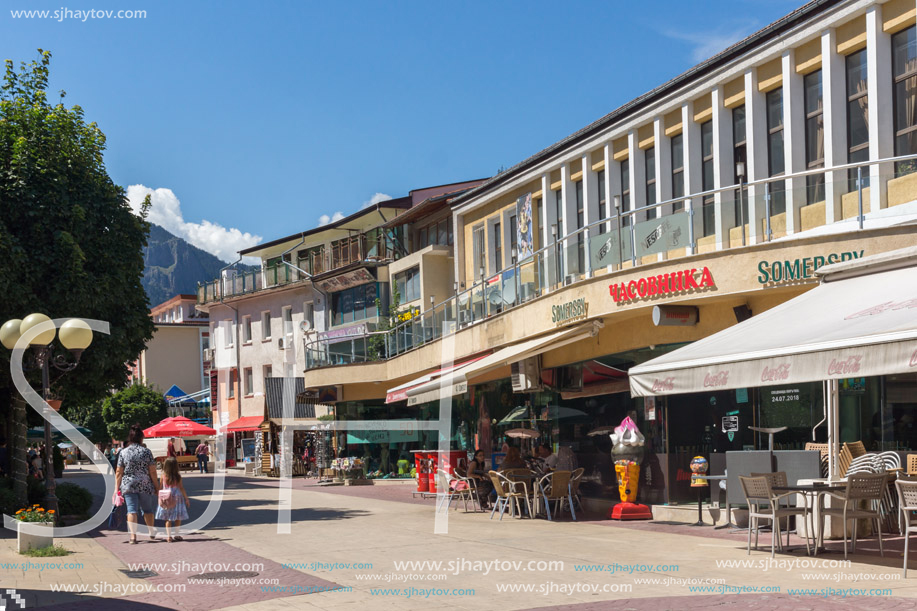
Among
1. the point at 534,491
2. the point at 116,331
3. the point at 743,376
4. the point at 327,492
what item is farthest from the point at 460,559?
the point at 327,492

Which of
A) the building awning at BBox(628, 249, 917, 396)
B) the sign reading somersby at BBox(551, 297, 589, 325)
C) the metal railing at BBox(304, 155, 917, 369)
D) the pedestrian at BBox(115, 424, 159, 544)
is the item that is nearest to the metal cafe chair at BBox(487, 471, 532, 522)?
the sign reading somersby at BBox(551, 297, 589, 325)

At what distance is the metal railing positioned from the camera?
14.2 meters

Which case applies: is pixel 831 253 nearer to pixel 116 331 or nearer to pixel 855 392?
pixel 855 392

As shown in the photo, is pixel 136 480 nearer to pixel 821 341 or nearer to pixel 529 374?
pixel 529 374

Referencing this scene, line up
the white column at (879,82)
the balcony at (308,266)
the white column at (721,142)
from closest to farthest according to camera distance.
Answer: the white column at (879,82), the white column at (721,142), the balcony at (308,266)

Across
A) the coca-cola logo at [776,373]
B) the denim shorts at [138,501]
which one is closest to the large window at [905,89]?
the coca-cola logo at [776,373]

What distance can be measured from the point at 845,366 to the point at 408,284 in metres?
33.8

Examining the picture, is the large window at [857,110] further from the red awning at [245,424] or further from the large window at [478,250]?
the red awning at [245,424]

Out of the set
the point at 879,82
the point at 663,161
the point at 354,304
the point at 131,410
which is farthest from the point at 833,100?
the point at 131,410

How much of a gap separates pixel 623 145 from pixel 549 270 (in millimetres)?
4255

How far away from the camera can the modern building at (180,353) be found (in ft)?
256

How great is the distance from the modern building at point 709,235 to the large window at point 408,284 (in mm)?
15827

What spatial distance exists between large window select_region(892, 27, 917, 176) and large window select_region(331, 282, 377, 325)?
31.8 meters

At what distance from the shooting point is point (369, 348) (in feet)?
112
